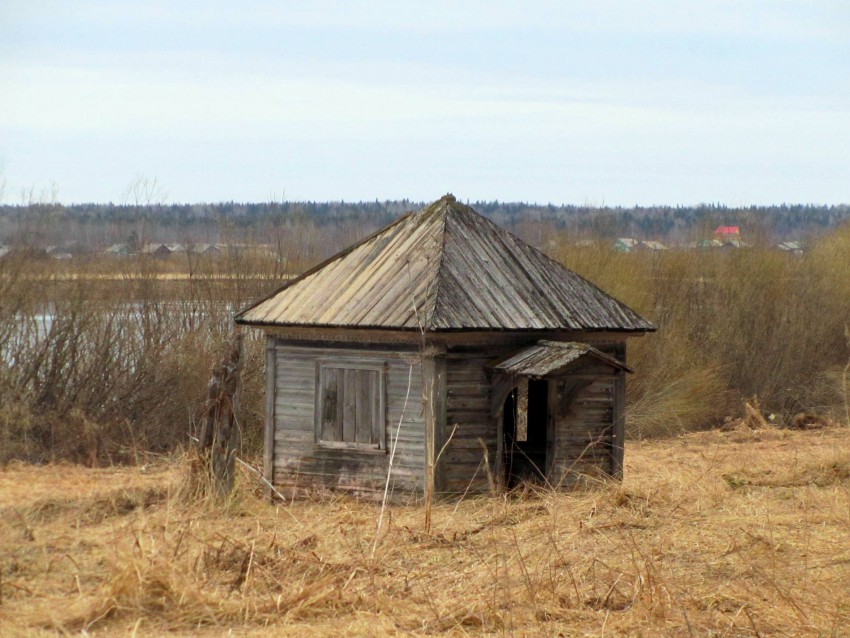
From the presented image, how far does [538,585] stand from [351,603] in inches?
51.4

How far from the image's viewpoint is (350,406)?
14.0 metres

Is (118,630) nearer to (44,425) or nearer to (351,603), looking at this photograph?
(351,603)

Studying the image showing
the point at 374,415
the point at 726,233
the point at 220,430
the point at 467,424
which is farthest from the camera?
the point at 726,233

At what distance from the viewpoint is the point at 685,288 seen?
33562 mm

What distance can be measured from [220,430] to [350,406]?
8.20 ft

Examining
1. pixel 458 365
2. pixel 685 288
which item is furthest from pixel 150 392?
pixel 685 288

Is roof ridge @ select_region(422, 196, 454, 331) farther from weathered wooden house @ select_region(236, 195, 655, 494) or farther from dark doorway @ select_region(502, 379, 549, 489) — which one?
dark doorway @ select_region(502, 379, 549, 489)

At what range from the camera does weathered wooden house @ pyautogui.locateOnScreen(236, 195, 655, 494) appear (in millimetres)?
13508

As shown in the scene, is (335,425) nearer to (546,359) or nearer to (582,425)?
(546,359)

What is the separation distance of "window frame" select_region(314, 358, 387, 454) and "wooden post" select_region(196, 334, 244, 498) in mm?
2033

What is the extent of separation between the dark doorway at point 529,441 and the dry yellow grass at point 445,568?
2982mm

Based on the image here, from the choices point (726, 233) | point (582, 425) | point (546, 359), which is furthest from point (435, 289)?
point (726, 233)

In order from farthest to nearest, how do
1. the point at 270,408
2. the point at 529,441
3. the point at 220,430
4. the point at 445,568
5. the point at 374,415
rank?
the point at 529,441 < the point at 270,408 < the point at 374,415 < the point at 220,430 < the point at 445,568

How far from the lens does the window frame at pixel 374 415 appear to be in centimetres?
1375
